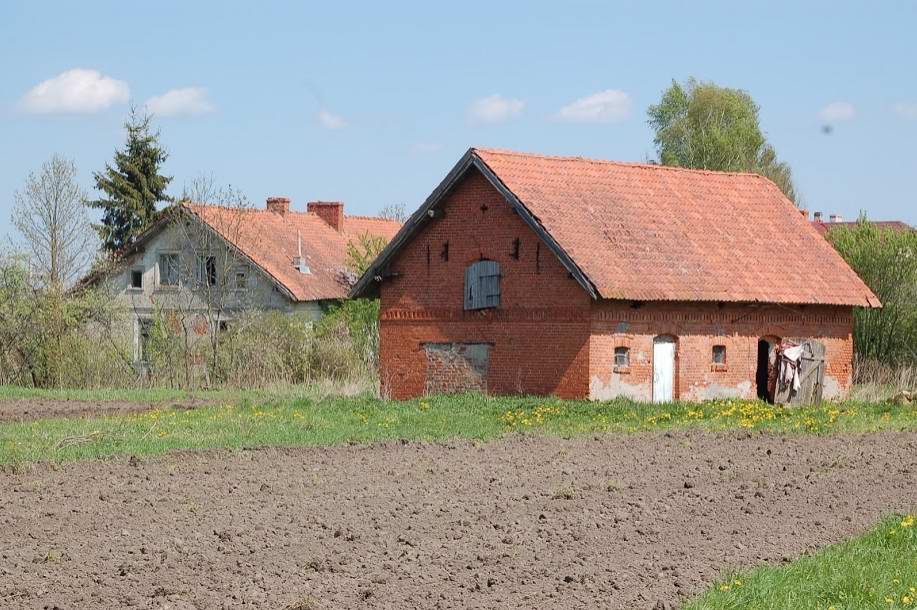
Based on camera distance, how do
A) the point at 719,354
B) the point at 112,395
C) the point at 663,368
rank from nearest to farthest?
1. the point at 663,368
2. the point at 719,354
3. the point at 112,395

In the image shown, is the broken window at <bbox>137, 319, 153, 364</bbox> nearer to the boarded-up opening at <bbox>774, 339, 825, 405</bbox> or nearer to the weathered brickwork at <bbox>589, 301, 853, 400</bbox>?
the weathered brickwork at <bbox>589, 301, 853, 400</bbox>

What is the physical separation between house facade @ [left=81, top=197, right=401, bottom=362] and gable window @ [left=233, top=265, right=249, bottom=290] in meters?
0.04

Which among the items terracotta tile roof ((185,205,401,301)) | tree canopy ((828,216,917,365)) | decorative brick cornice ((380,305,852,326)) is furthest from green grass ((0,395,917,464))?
terracotta tile roof ((185,205,401,301))

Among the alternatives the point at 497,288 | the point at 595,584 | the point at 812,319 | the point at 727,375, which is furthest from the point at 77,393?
the point at 595,584

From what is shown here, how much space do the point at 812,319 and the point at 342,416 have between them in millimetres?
13731

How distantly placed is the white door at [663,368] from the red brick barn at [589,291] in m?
0.04

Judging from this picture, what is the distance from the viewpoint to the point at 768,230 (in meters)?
38.2

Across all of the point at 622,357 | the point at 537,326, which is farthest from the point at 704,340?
the point at 537,326

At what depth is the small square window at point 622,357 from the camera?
32.5 meters

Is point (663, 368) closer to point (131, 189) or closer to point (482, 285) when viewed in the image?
point (482, 285)

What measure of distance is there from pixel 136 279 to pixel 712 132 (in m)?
25.6

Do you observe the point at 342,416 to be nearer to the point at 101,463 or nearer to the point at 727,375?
the point at 101,463

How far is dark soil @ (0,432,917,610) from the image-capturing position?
12.6m

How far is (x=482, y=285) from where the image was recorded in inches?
1347
